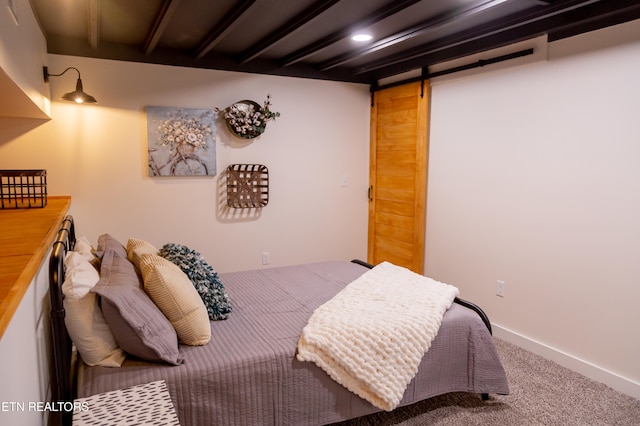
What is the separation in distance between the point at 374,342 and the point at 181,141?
268cm

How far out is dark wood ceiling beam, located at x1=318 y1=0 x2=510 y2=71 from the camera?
260cm

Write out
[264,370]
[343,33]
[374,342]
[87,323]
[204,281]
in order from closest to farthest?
1. [87,323]
2. [264,370]
3. [374,342]
4. [204,281]
5. [343,33]

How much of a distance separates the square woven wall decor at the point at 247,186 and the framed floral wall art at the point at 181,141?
208 millimetres

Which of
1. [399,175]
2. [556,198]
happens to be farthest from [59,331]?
[399,175]

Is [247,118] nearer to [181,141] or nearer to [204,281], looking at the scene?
[181,141]

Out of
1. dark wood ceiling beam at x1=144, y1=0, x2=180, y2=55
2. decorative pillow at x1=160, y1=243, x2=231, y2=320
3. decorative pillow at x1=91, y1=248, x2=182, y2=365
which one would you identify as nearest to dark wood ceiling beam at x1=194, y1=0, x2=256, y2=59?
dark wood ceiling beam at x1=144, y1=0, x2=180, y2=55

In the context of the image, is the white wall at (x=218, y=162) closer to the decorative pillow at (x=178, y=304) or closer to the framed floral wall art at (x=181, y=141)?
the framed floral wall art at (x=181, y=141)

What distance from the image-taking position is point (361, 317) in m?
2.14

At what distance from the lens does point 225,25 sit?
2.89 m

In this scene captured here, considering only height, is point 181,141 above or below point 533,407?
above

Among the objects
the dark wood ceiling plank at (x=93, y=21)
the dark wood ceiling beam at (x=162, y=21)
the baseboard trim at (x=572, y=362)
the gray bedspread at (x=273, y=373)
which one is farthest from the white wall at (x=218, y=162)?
the baseboard trim at (x=572, y=362)

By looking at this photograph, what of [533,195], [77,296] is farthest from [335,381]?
[533,195]

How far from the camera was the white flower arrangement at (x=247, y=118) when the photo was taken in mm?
3951

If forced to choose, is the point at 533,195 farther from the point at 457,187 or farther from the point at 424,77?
the point at 424,77
